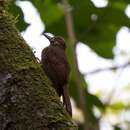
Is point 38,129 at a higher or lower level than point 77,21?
lower

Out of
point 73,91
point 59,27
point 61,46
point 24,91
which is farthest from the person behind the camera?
point 59,27

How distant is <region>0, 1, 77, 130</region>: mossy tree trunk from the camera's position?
75.7 inches

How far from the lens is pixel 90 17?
14.3 feet

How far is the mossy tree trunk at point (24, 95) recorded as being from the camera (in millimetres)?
1922

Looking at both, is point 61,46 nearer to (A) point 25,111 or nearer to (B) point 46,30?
(B) point 46,30

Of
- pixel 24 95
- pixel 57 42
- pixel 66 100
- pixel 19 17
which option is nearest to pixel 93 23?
pixel 57 42

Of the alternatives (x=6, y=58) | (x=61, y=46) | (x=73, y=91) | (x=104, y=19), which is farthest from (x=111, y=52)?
(x=6, y=58)

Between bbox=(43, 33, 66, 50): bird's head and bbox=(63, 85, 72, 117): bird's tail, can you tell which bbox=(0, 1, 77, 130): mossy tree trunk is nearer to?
bbox=(63, 85, 72, 117): bird's tail

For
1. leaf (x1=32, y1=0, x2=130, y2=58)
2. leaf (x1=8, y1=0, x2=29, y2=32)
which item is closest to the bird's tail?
leaf (x1=8, y1=0, x2=29, y2=32)

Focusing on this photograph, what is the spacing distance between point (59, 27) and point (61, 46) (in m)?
0.98

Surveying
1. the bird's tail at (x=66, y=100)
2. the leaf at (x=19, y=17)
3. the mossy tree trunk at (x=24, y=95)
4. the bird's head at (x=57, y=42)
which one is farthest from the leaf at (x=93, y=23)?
the mossy tree trunk at (x=24, y=95)

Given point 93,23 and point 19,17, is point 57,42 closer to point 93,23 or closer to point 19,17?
point 19,17

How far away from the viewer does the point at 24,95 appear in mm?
1997

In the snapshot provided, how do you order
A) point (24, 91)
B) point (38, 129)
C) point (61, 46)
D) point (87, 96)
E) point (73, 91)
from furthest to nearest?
point (73, 91) < point (87, 96) < point (61, 46) < point (24, 91) < point (38, 129)
